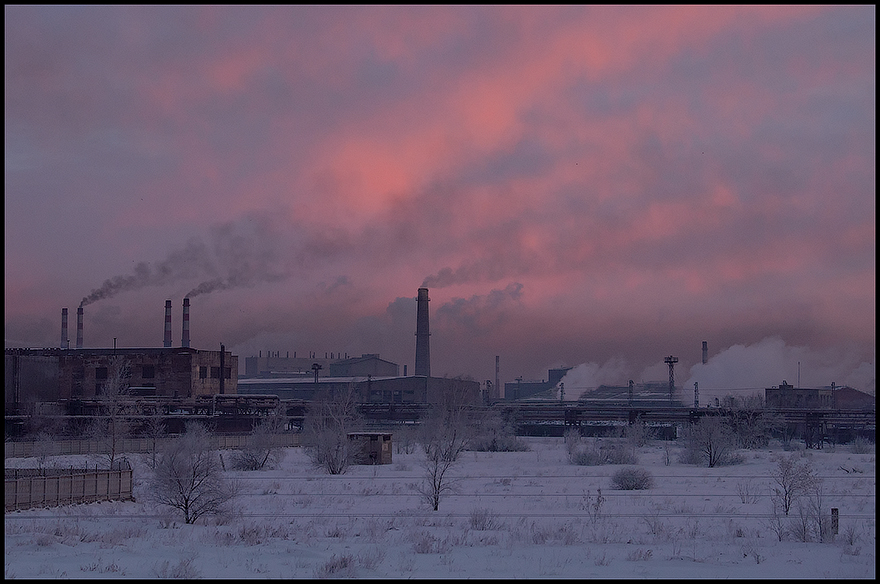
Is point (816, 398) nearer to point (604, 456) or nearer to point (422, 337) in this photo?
point (422, 337)

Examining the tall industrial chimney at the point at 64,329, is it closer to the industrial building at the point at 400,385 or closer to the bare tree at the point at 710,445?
the industrial building at the point at 400,385

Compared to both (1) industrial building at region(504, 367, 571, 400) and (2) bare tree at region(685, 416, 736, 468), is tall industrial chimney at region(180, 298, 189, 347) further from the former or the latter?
(1) industrial building at region(504, 367, 571, 400)

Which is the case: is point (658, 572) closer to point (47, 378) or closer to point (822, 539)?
point (822, 539)

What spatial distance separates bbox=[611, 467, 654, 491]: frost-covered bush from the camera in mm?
31609

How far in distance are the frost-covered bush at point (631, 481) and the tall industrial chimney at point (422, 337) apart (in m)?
63.3

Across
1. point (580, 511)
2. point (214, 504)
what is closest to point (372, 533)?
point (214, 504)

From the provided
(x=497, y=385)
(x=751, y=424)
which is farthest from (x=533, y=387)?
(x=751, y=424)

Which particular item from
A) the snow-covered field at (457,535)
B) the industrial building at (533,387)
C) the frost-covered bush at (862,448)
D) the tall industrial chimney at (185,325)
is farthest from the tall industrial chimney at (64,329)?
the industrial building at (533,387)

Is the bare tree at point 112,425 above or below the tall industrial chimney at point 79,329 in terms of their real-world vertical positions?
below

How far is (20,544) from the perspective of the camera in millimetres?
16766

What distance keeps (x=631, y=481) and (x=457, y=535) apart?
1460 cm

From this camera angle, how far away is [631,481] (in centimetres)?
3173

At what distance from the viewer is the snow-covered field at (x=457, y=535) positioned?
14477 mm

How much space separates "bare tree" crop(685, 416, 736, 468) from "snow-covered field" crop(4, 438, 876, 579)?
33.0 feet
